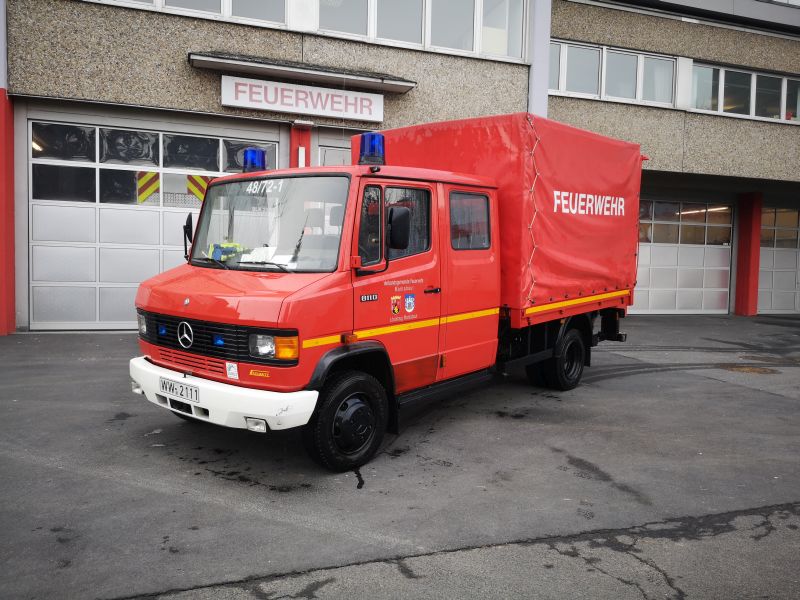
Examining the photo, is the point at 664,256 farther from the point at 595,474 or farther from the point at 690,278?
the point at 595,474

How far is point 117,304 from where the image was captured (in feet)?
37.4

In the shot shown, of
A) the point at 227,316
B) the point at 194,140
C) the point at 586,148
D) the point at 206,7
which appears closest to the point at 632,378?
the point at 586,148

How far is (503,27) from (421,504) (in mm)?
11598

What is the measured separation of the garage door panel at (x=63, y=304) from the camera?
Result: 36.0 ft

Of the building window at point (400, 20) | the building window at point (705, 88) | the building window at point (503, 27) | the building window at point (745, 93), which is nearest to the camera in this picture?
the building window at point (400, 20)

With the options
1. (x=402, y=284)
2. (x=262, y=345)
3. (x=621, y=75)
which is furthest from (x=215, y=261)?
(x=621, y=75)

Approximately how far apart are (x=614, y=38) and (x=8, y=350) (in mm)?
13828

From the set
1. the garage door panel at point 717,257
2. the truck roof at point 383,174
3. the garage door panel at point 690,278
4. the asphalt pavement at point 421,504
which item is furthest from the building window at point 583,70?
the truck roof at point 383,174

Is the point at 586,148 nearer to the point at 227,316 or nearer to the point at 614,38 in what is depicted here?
the point at 227,316

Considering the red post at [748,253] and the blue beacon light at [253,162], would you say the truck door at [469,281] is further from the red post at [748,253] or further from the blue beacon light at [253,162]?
the red post at [748,253]

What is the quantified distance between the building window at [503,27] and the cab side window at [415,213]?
9.06 meters

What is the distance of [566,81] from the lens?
14898 mm

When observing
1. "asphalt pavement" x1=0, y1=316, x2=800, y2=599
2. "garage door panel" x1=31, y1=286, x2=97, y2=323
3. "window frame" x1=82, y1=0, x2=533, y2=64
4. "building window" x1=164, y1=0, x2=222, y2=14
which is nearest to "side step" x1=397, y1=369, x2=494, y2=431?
"asphalt pavement" x1=0, y1=316, x2=800, y2=599

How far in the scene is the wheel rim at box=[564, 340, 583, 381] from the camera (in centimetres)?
789
